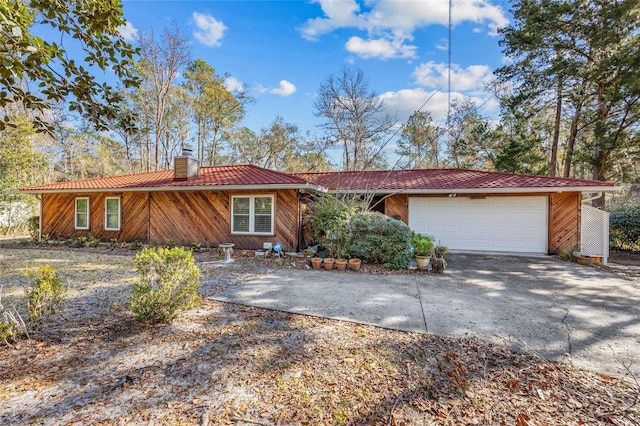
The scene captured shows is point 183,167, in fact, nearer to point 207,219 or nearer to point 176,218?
point 176,218

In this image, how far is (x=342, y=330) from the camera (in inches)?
135

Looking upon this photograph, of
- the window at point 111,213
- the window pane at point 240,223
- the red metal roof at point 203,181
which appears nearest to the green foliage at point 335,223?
the red metal roof at point 203,181

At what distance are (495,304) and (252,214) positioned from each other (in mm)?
6920

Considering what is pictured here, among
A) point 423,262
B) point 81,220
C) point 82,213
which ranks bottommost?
point 423,262

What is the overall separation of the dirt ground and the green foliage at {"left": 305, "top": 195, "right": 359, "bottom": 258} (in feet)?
12.0

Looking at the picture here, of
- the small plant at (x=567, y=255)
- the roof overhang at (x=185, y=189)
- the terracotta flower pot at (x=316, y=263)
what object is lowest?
the terracotta flower pot at (x=316, y=263)

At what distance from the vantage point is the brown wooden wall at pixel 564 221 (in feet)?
28.8

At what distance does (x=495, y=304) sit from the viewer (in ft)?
14.7

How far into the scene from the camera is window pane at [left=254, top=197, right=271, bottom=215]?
9094 millimetres

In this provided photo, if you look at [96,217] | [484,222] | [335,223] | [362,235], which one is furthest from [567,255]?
[96,217]

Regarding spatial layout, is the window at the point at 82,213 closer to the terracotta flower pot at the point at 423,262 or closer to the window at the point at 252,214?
the window at the point at 252,214

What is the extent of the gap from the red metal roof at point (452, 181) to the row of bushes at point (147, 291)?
513cm

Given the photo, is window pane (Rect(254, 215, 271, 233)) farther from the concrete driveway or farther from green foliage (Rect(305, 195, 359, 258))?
the concrete driveway

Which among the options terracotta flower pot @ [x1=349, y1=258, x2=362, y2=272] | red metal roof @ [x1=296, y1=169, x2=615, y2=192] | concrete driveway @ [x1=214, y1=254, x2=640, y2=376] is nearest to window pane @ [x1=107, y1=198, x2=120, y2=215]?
red metal roof @ [x1=296, y1=169, x2=615, y2=192]
